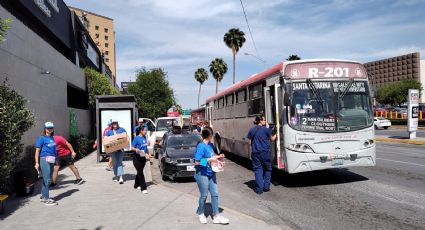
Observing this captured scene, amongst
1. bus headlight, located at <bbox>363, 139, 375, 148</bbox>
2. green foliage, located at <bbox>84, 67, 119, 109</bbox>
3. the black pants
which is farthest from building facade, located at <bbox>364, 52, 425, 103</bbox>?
the black pants

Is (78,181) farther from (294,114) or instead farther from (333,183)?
(333,183)

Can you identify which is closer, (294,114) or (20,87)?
(294,114)

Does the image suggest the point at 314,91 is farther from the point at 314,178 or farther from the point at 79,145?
the point at 79,145

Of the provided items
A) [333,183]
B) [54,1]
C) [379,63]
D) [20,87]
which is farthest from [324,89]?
[379,63]

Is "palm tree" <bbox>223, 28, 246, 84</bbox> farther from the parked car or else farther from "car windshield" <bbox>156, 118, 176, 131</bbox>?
the parked car

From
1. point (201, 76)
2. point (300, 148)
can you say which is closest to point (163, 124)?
point (300, 148)

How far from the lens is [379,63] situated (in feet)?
380

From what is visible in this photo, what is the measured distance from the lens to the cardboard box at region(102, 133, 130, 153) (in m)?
11.8

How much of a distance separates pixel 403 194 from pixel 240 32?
51259mm

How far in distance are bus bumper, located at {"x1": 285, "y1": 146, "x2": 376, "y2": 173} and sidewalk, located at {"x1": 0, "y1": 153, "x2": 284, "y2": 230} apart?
2639mm

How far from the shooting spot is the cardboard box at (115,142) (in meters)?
11.8

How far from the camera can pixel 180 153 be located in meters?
13.1

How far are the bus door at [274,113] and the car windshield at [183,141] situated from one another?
3.37 meters

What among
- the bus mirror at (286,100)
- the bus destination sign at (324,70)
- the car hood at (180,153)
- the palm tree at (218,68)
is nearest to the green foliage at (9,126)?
the car hood at (180,153)
